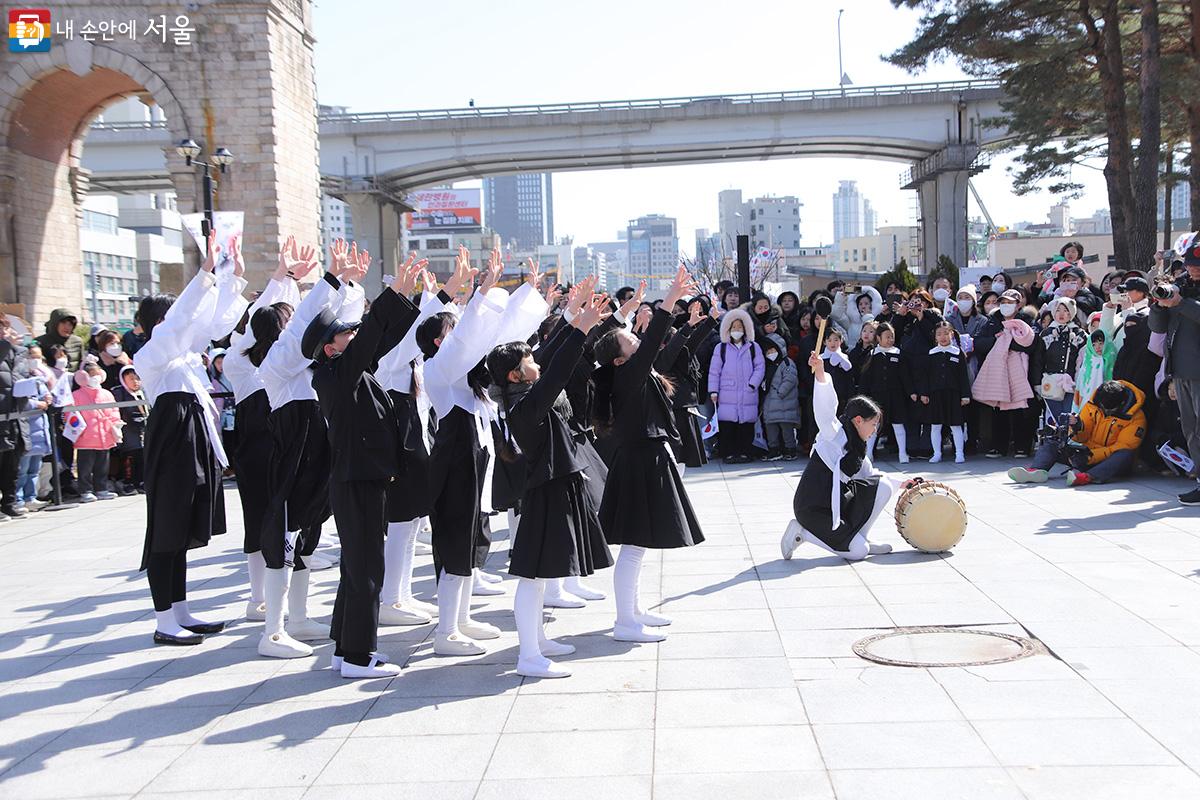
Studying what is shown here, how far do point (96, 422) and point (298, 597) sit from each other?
6.91 m

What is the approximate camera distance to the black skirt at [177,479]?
6078 millimetres

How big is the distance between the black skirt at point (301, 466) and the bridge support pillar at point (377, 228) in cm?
4091

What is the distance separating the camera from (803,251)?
458 feet

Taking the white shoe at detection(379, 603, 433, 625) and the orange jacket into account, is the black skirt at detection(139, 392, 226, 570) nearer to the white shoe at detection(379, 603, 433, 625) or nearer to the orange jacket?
the white shoe at detection(379, 603, 433, 625)

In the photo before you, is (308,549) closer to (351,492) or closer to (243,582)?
(351,492)

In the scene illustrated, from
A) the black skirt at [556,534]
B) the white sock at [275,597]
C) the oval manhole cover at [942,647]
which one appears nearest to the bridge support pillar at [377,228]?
the white sock at [275,597]

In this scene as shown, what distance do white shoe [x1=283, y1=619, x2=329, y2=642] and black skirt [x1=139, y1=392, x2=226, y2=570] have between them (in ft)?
2.26

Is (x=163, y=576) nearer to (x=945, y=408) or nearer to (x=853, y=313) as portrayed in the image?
(x=945, y=408)

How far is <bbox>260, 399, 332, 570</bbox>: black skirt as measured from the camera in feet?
19.4

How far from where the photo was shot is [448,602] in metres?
5.79

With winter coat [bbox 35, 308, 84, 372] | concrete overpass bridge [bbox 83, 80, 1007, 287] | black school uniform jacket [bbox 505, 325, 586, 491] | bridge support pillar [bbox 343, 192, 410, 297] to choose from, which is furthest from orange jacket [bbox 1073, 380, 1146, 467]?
bridge support pillar [bbox 343, 192, 410, 297]

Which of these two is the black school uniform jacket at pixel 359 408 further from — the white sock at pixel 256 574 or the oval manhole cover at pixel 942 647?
the oval manhole cover at pixel 942 647

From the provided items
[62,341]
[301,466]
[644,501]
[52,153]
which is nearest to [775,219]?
[52,153]

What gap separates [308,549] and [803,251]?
13787 centimetres
